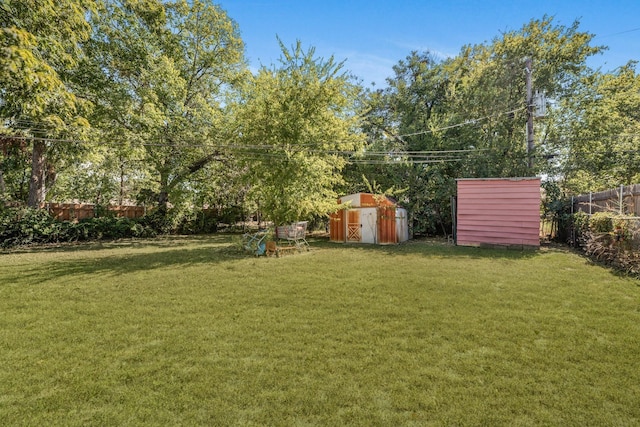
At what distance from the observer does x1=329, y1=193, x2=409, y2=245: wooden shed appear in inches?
502

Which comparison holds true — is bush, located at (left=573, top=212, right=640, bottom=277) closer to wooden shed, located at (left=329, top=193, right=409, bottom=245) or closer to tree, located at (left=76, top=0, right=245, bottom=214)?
wooden shed, located at (left=329, top=193, right=409, bottom=245)

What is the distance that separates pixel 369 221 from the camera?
13.0 metres

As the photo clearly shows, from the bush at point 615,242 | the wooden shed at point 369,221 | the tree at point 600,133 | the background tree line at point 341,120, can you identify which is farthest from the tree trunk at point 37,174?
the tree at point 600,133

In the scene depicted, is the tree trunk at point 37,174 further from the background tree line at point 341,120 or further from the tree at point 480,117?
the tree at point 480,117

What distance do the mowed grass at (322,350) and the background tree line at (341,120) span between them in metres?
6.00

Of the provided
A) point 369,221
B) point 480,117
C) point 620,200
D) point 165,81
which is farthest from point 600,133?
point 165,81

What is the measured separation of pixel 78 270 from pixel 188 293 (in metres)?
3.65

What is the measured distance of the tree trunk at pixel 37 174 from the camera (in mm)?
12055

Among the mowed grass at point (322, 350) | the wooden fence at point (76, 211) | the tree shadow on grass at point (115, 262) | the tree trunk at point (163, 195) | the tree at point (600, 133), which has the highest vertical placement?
the tree at point (600, 133)

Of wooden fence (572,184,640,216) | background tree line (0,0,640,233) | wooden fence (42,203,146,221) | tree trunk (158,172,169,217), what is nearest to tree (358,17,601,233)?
background tree line (0,0,640,233)

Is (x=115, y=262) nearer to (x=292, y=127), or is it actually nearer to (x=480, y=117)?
(x=292, y=127)

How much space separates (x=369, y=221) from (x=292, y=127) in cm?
528

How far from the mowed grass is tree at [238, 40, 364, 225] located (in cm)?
453

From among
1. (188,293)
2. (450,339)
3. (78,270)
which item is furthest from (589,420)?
(78,270)
